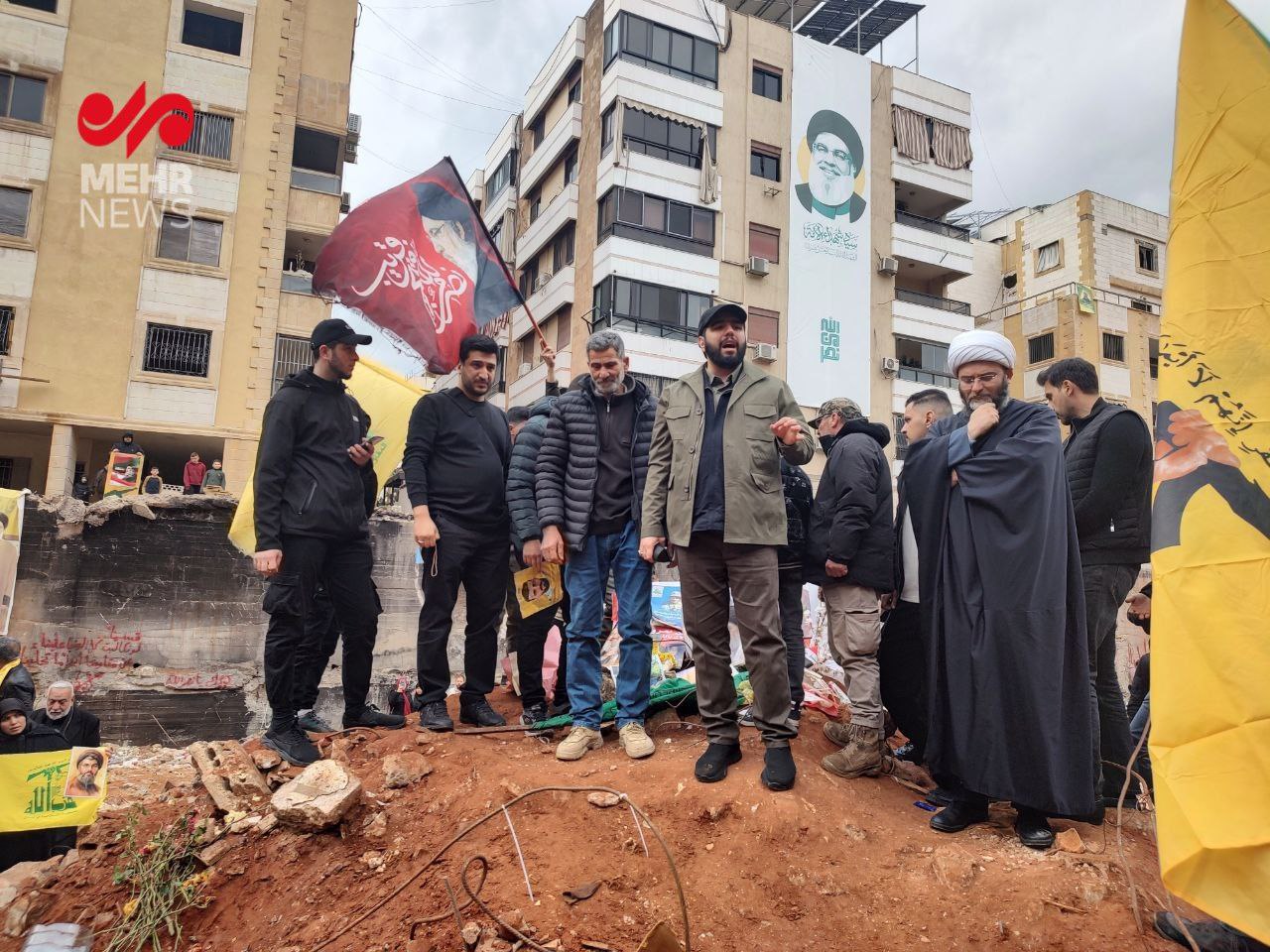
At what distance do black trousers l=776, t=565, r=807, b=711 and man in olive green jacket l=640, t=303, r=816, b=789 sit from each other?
1248mm

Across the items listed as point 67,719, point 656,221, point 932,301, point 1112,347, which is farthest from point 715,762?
point 1112,347

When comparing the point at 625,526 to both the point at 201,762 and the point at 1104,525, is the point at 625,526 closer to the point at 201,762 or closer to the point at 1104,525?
the point at 1104,525

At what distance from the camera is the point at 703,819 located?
326 cm

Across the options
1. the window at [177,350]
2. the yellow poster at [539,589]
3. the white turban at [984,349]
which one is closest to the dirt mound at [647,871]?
the yellow poster at [539,589]

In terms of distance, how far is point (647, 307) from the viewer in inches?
902

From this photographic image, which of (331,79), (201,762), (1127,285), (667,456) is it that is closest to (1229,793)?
(667,456)

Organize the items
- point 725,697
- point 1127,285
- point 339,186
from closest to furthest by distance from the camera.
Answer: point 725,697, point 339,186, point 1127,285

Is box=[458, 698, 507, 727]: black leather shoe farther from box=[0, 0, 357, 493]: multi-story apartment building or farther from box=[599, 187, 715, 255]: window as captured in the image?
box=[599, 187, 715, 255]: window

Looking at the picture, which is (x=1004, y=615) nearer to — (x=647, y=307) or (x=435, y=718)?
(x=435, y=718)

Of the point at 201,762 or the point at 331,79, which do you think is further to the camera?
the point at 331,79

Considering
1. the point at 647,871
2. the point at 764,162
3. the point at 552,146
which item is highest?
the point at 552,146

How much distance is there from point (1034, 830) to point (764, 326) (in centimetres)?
2276

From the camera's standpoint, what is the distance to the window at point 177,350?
19219 millimetres

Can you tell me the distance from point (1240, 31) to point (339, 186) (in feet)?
75.1
